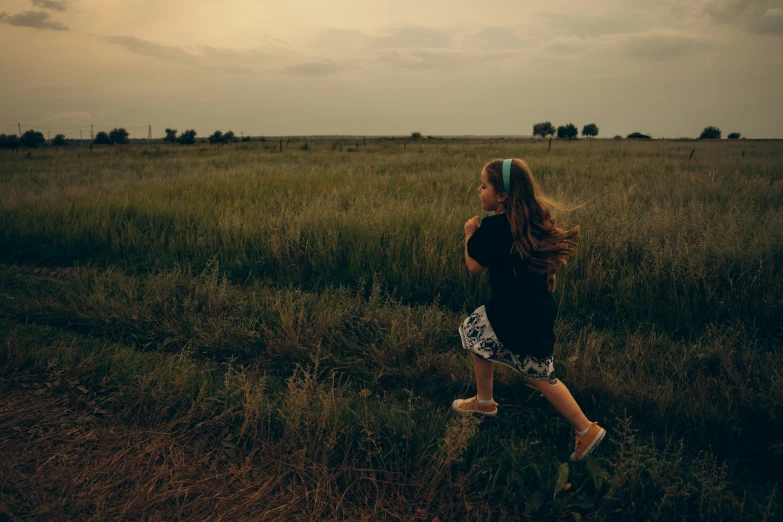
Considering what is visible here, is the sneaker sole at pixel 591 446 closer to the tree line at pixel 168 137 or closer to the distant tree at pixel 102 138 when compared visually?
the tree line at pixel 168 137

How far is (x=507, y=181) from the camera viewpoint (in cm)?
249

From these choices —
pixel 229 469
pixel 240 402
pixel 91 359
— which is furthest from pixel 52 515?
pixel 91 359

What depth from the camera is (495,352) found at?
8.68 feet

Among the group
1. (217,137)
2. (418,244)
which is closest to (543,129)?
(217,137)

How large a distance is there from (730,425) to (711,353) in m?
0.84

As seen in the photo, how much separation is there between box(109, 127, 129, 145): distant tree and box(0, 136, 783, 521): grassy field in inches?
3081

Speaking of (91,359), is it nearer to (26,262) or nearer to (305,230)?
(305,230)

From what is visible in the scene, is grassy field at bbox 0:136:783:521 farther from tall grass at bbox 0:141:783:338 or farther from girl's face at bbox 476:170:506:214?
girl's face at bbox 476:170:506:214

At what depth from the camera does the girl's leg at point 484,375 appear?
9.01 feet

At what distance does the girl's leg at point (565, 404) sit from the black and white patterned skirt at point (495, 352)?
0.04 m

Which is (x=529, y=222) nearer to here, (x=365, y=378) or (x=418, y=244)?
(x=365, y=378)

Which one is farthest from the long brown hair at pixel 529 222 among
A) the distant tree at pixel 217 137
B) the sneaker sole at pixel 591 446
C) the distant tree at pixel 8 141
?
the distant tree at pixel 8 141

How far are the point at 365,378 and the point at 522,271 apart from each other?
4.96 ft

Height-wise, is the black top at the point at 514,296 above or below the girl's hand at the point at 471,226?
below
